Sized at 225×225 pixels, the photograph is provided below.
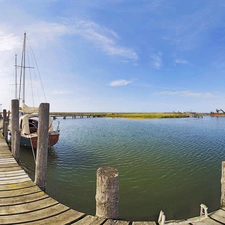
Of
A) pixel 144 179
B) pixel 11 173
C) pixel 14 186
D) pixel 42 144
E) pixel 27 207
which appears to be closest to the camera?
pixel 27 207

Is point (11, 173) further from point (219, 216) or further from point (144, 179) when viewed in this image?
point (219, 216)

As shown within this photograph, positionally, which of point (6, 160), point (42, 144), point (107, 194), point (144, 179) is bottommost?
point (144, 179)

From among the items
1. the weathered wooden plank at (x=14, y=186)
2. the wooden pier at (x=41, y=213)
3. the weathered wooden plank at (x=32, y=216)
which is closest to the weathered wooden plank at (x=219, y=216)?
the wooden pier at (x=41, y=213)

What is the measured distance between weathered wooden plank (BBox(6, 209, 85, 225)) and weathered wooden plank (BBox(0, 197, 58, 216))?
45 cm

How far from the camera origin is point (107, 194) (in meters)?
3.73

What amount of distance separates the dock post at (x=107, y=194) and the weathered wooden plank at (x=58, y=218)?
563 mm

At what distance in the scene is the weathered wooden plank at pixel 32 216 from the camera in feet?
12.3

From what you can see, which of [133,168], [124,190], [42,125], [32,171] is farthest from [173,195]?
[32,171]

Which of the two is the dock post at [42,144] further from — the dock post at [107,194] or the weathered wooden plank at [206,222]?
the weathered wooden plank at [206,222]

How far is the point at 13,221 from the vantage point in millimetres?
3732

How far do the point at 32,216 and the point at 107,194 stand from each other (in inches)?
70.3

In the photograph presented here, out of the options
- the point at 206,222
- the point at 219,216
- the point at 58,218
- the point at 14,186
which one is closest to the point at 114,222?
the point at 58,218

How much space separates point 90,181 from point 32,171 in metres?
4.13

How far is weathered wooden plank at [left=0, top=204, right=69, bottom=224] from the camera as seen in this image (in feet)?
12.3
